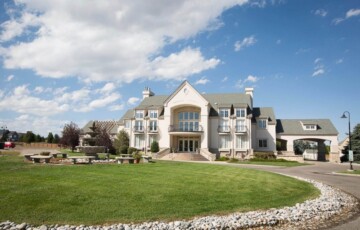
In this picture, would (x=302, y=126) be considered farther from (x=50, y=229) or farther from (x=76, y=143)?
(x=50, y=229)

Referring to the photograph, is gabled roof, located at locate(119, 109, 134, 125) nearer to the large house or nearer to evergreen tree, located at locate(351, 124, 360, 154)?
the large house

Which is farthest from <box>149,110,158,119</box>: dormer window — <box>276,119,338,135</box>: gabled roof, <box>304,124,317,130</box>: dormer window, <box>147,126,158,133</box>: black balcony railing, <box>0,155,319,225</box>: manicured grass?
<box>0,155,319,225</box>: manicured grass

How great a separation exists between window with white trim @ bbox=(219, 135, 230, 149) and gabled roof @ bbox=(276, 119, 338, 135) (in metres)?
9.48

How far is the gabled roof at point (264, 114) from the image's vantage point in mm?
52922

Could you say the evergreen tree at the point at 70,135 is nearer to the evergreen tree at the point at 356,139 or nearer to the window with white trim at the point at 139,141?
the window with white trim at the point at 139,141

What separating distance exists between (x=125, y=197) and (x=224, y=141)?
41.6m

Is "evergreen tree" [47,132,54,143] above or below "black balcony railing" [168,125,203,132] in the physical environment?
below

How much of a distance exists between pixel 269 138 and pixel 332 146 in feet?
34.4

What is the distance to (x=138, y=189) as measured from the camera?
1319cm

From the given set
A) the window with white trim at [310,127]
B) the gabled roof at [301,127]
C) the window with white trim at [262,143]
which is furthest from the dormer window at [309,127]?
the window with white trim at [262,143]

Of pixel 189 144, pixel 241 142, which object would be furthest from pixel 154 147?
pixel 241 142

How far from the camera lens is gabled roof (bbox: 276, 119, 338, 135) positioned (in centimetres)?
5238

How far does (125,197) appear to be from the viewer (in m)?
11.8

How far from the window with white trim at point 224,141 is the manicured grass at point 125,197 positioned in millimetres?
35098
